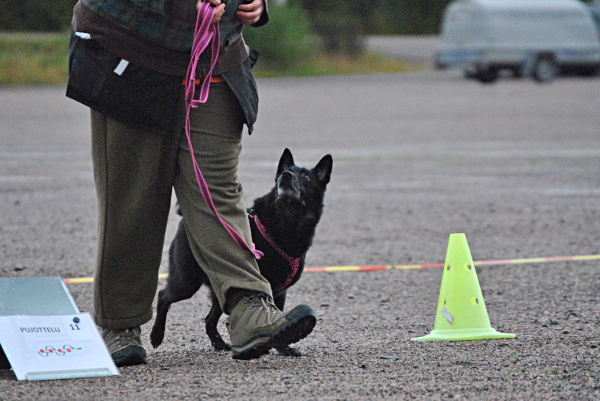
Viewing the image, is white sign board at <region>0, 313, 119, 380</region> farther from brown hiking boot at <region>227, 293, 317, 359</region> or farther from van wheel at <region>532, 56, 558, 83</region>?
van wheel at <region>532, 56, 558, 83</region>

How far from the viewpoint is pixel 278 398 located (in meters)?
3.34

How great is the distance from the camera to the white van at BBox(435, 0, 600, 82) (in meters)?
29.3

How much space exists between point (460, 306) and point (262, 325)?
1.22 meters

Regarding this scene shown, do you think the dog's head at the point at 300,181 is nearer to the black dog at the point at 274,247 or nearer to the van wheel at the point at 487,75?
the black dog at the point at 274,247

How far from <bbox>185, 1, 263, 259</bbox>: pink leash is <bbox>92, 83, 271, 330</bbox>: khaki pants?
0.03m

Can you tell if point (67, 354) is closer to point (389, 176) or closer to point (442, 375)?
point (442, 375)

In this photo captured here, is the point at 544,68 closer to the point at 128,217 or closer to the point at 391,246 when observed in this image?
the point at 391,246

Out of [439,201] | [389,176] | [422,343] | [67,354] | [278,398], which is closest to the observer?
[278,398]

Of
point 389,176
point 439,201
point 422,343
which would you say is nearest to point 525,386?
point 422,343

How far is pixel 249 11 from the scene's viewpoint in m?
3.81

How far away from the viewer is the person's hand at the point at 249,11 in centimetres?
379

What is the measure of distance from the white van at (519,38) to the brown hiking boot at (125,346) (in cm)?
2645

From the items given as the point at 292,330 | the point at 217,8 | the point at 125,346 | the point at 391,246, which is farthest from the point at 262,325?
the point at 391,246

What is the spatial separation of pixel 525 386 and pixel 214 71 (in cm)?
172
